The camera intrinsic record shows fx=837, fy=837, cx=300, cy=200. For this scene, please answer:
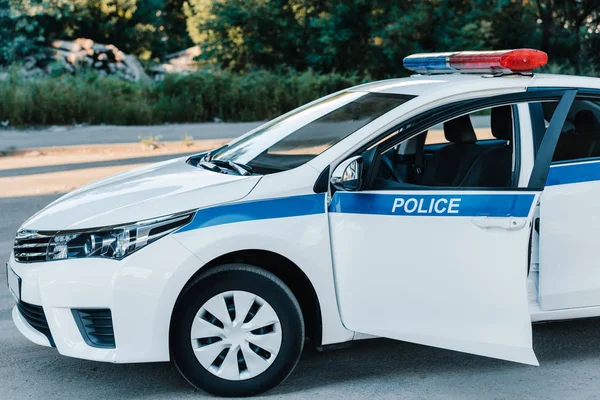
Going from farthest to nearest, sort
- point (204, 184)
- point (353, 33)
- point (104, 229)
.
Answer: point (353, 33), point (204, 184), point (104, 229)

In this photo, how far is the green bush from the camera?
16094 mm

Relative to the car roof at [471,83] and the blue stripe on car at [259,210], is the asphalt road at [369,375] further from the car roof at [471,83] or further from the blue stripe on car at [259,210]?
the car roof at [471,83]

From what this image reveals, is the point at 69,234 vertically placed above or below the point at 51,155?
above

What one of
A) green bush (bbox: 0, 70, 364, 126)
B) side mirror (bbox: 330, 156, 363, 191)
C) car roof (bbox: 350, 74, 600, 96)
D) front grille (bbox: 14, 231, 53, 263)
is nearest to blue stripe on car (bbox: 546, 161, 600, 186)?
car roof (bbox: 350, 74, 600, 96)

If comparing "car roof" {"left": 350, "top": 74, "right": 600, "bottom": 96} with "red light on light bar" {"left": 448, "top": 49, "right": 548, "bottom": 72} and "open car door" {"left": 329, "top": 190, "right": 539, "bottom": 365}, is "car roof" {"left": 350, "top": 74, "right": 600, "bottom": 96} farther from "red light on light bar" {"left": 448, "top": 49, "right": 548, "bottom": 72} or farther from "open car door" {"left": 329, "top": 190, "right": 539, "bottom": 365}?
"open car door" {"left": 329, "top": 190, "right": 539, "bottom": 365}

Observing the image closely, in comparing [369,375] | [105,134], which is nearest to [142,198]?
[369,375]

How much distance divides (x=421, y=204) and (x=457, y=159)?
1023mm

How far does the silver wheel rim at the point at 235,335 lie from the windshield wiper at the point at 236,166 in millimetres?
712

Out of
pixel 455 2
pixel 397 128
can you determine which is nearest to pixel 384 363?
pixel 397 128

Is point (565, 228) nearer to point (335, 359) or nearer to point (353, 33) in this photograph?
point (335, 359)

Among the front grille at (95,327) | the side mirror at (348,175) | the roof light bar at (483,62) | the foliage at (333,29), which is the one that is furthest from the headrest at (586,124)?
the foliage at (333,29)

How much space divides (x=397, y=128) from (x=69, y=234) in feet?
5.36

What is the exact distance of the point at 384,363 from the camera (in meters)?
Answer: 4.47

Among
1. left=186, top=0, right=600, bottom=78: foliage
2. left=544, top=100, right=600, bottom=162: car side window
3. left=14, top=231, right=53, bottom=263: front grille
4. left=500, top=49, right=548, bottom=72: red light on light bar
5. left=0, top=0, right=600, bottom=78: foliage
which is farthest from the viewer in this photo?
left=186, top=0, right=600, bottom=78: foliage
